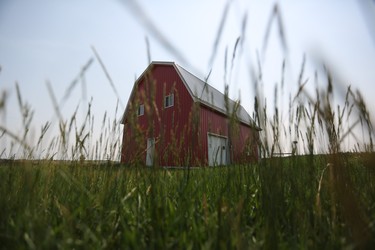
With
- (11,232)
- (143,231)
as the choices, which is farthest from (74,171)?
(143,231)

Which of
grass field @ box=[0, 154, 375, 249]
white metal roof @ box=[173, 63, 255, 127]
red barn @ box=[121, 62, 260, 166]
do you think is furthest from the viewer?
white metal roof @ box=[173, 63, 255, 127]

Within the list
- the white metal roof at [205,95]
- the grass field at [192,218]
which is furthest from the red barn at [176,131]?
the grass field at [192,218]

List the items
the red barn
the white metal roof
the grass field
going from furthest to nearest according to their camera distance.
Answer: the white metal roof
the red barn
the grass field

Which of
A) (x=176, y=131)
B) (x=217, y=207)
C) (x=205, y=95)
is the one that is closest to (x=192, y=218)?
(x=217, y=207)

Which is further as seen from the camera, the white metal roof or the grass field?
the white metal roof

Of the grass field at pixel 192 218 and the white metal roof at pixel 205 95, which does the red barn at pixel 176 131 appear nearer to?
the white metal roof at pixel 205 95

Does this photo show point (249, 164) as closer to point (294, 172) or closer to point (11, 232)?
point (294, 172)

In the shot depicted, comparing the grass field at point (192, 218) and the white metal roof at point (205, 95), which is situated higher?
the white metal roof at point (205, 95)

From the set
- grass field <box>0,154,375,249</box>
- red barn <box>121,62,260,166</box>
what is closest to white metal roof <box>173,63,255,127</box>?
red barn <box>121,62,260,166</box>

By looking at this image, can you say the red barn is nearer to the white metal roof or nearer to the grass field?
the white metal roof

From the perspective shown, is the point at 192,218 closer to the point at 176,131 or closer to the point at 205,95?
the point at 176,131

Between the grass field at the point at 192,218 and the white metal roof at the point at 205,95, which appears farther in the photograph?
the white metal roof at the point at 205,95

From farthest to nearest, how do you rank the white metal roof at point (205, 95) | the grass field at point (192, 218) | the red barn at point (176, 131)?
the white metal roof at point (205, 95) → the red barn at point (176, 131) → the grass field at point (192, 218)

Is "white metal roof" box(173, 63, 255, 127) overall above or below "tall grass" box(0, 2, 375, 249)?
above
